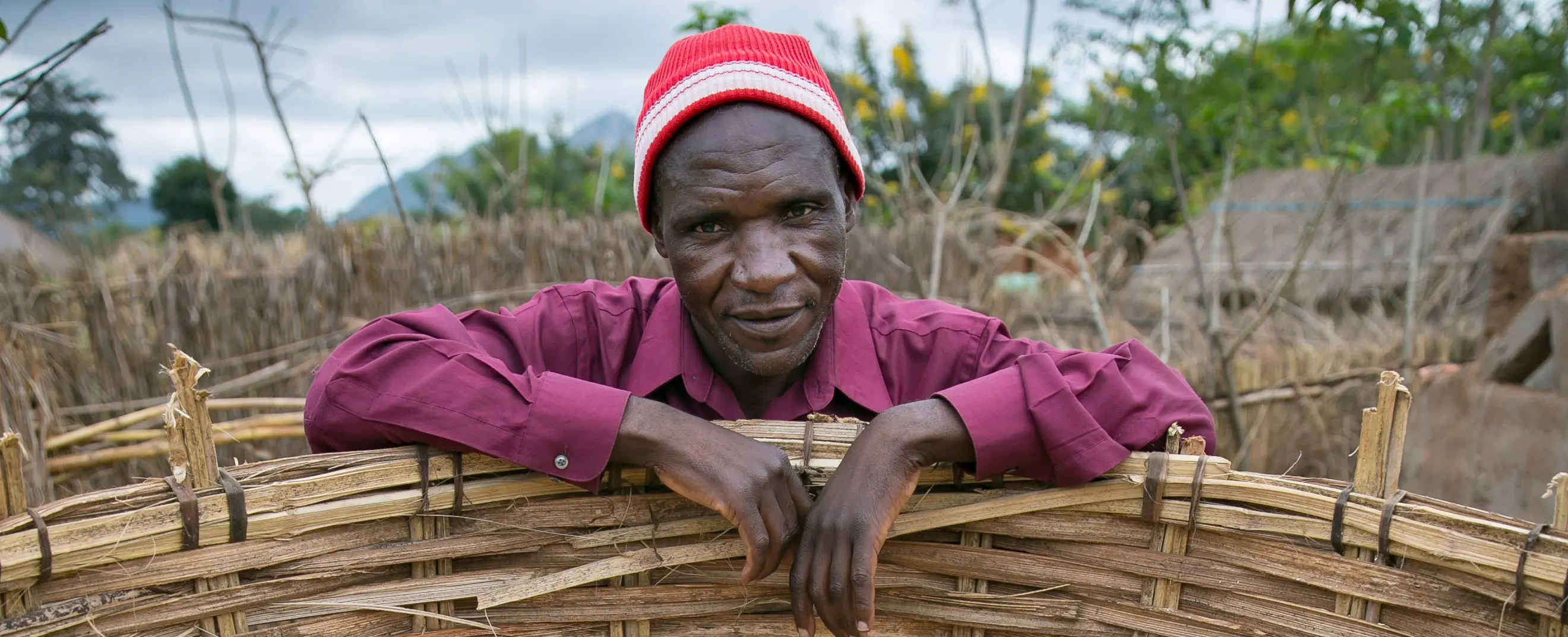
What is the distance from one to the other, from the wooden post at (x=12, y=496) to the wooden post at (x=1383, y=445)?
181 cm

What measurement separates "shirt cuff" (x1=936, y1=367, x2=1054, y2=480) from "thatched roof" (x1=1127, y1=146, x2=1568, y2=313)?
10.8 ft

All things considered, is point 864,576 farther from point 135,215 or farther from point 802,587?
point 135,215

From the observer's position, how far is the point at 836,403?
202 cm

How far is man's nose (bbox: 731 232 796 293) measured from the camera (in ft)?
5.57

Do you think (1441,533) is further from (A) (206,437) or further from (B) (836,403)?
(A) (206,437)

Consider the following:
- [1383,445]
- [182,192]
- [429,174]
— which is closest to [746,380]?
[1383,445]

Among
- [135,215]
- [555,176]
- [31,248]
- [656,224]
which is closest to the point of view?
[656,224]

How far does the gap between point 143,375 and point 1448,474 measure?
4.78 meters

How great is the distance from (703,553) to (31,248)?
3.95 m

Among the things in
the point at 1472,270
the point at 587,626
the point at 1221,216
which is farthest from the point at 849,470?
the point at 1472,270

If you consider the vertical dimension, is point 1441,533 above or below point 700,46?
below

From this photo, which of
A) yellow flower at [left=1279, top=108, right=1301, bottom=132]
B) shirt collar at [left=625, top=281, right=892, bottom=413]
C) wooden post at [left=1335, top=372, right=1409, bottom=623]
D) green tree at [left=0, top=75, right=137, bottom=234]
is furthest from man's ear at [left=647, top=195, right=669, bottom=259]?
yellow flower at [left=1279, top=108, right=1301, bottom=132]

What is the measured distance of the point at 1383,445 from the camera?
144 cm

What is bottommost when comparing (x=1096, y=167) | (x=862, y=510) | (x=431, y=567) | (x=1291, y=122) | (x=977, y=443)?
(x=431, y=567)
